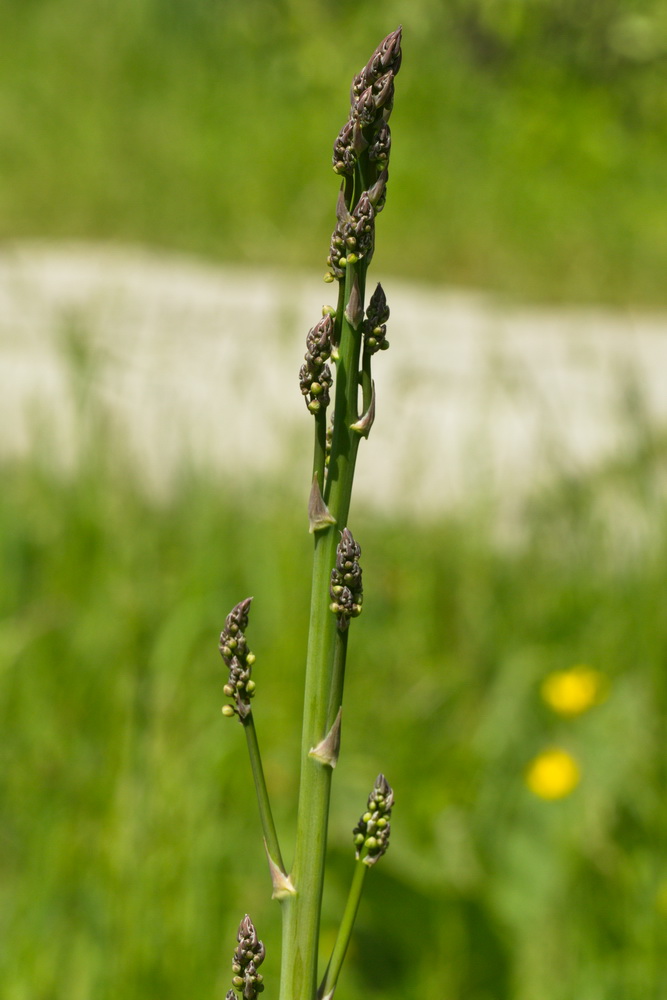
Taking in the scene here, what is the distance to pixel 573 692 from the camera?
99.3 inches

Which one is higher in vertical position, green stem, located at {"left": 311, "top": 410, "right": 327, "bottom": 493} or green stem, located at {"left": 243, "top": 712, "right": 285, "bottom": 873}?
green stem, located at {"left": 311, "top": 410, "right": 327, "bottom": 493}

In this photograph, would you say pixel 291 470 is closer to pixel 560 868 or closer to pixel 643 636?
pixel 643 636

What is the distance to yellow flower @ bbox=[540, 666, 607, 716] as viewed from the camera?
248 cm

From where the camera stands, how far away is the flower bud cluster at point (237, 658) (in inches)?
24.0

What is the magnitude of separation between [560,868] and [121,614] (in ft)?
3.52

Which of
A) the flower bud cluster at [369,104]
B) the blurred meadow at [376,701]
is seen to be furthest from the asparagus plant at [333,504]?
the blurred meadow at [376,701]

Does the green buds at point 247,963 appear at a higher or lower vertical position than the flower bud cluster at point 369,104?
lower

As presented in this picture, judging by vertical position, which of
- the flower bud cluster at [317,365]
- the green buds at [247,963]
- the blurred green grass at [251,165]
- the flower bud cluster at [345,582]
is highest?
the blurred green grass at [251,165]

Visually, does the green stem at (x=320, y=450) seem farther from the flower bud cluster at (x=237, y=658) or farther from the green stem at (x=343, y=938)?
the green stem at (x=343, y=938)

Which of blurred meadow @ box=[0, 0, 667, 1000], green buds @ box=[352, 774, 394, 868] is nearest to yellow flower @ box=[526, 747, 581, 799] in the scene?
→ blurred meadow @ box=[0, 0, 667, 1000]

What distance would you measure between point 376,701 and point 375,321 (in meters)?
2.22

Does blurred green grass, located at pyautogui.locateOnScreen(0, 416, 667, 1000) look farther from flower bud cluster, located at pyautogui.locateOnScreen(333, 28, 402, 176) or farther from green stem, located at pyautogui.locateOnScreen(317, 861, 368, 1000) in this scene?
flower bud cluster, located at pyautogui.locateOnScreen(333, 28, 402, 176)

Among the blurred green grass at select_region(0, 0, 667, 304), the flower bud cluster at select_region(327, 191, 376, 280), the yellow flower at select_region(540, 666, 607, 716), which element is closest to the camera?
the flower bud cluster at select_region(327, 191, 376, 280)

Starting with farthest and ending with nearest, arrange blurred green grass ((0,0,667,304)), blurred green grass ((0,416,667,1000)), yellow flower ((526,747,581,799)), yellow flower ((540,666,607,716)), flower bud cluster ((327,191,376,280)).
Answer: blurred green grass ((0,0,667,304)), yellow flower ((540,666,607,716)), yellow flower ((526,747,581,799)), blurred green grass ((0,416,667,1000)), flower bud cluster ((327,191,376,280))
